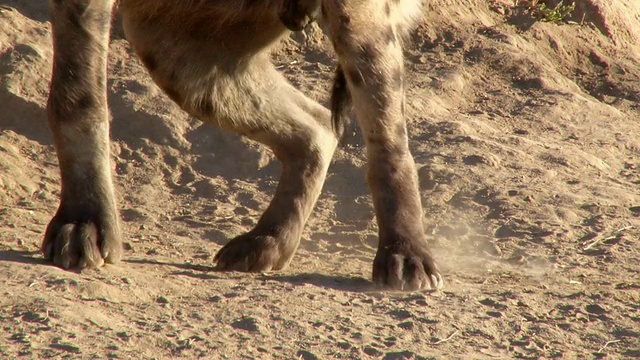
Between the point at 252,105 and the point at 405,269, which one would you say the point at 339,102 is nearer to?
the point at 252,105

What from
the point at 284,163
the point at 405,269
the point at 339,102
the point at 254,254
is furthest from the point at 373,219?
the point at 405,269

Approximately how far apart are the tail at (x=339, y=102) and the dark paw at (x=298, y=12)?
0.23 metres

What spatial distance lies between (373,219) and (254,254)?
0.95 m

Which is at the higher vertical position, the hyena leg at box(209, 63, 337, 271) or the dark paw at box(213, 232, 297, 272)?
the hyena leg at box(209, 63, 337, 271)

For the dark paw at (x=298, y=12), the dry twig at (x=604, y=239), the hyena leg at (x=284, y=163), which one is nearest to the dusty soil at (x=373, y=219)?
the dry twig at (x=604, y=239)

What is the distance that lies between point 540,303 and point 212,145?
234 cm

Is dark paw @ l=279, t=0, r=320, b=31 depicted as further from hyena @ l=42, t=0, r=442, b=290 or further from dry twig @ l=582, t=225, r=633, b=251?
dry twig @ l=582, t=225, r=633, b=251

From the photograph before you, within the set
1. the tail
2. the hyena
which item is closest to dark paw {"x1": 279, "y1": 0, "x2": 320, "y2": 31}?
the hyena

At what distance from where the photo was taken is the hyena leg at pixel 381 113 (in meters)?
3.84

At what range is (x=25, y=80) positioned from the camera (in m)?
5.32

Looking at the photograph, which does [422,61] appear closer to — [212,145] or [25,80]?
[212,145]

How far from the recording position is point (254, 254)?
3.99 m

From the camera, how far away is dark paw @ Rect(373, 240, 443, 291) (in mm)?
3686

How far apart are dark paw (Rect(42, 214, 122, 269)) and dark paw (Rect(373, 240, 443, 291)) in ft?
3.03
